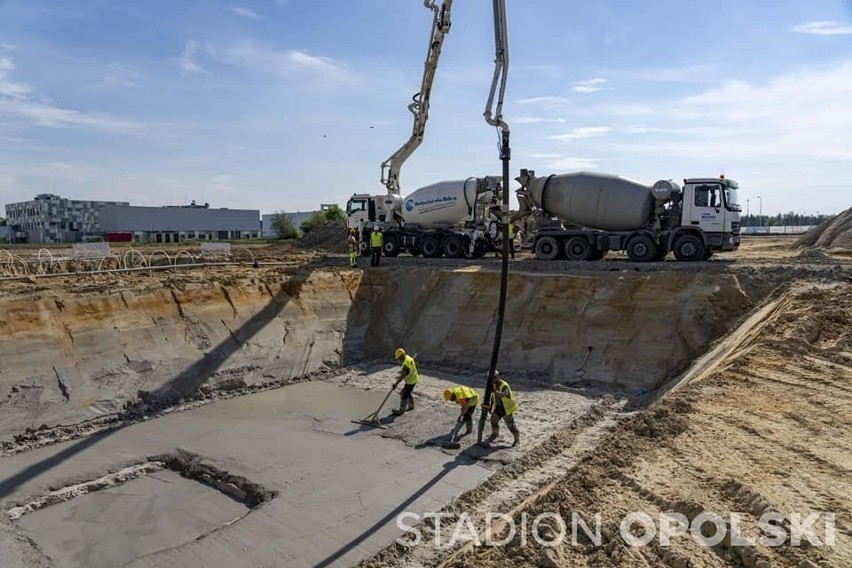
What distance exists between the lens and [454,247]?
2298 centimetres

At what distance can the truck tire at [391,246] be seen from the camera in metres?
24.6

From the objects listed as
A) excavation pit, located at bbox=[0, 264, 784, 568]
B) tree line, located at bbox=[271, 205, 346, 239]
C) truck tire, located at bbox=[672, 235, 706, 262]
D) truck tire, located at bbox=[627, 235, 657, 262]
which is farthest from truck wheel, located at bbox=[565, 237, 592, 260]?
tree line, located at bbox=[271, 205, 346, 239]

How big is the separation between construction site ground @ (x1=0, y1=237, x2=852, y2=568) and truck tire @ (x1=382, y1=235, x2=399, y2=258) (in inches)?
188

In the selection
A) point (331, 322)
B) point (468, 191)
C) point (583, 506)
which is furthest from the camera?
point (468, 191)

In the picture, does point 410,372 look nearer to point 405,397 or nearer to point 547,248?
point 405,397

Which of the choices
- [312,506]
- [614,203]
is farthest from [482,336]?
[312,506]

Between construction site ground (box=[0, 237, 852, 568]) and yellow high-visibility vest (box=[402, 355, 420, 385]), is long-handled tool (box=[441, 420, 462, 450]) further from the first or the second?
yellow high-visibility vest (box=[402, 355, 420, 385])

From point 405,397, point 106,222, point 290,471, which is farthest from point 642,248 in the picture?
Result: point 106,222

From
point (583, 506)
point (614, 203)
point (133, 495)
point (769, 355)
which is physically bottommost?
point (133, 495)

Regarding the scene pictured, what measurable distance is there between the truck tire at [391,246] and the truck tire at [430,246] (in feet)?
4.44

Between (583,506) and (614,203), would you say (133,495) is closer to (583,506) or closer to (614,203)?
(583,506)

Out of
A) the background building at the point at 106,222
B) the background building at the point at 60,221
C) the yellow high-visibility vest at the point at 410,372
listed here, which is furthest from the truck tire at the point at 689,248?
the background building at the point at 60,221

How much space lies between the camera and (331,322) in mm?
17828

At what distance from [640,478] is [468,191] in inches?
655
